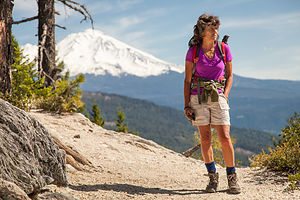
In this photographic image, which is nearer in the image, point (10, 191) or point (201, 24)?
point (10, 191)

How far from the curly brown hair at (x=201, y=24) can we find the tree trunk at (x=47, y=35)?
8.46m

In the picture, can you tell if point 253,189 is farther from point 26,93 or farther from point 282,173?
point 26,93

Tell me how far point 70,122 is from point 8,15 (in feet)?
13.3

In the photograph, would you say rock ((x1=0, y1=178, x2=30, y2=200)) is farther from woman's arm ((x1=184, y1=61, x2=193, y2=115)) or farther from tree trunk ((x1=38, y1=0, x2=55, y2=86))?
tree trunk ((x1=38, y1=0, x2=55, y2=86))

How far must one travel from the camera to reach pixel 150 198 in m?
4.88

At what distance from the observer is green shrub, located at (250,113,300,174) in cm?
633

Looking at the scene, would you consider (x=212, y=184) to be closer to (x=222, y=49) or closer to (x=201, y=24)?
(x=222, y=49)

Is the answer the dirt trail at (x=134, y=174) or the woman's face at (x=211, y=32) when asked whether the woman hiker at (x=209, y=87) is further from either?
the dirt trail at (x=134, y=174)

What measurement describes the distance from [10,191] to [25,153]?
0.68 metres

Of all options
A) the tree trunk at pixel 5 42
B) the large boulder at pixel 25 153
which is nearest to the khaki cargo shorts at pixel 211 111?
the large boulder at pixel 25 153

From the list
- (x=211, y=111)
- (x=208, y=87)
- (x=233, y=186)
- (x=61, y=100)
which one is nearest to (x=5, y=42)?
(x=61, y=100)

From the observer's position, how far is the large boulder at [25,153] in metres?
3.64

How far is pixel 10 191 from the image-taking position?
330 cm

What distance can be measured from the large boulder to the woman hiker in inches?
90.6
